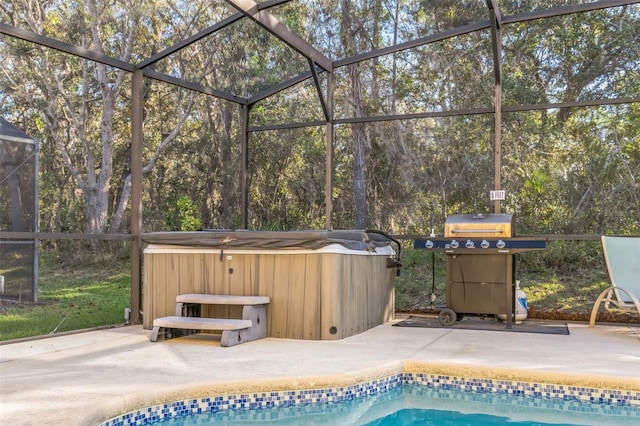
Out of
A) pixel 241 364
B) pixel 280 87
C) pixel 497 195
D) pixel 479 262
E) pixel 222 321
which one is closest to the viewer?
pixel 241 364

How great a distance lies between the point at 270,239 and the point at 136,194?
5.67ft

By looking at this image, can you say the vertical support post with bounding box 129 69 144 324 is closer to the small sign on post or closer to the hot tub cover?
the hot tub cover

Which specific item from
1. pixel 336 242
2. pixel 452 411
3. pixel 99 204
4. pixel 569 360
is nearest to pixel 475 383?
pixel 452 411

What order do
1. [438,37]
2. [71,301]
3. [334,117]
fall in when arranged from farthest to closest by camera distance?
1. [334,117]
2. [71,301]
3. [438,37]

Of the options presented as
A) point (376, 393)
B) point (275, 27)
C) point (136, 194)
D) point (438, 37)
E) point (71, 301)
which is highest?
point (438, 37)

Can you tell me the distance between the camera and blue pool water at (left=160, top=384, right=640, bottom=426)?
3355mm

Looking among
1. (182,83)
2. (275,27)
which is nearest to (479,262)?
(275,27)

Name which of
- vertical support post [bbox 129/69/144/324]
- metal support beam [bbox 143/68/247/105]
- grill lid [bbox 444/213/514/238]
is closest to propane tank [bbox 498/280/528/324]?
grill lid [bbox 444/213/514/238]

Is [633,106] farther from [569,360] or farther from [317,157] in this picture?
[569,360]

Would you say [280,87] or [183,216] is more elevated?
[280,87]

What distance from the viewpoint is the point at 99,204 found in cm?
1081

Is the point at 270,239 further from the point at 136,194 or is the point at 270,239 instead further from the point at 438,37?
the point at 438,37

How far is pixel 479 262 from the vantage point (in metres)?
5.96

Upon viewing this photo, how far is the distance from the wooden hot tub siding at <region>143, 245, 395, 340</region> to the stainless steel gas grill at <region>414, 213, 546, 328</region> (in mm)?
791
